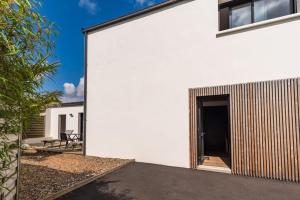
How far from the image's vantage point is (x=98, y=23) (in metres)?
9.07

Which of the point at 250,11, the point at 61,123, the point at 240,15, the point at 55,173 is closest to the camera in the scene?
the point at 55,173

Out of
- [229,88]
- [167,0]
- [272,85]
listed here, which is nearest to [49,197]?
[229,88]

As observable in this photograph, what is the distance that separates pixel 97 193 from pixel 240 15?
691cm

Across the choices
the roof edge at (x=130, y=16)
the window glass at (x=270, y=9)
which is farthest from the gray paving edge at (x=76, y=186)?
the window glass at (x=270, y=9)

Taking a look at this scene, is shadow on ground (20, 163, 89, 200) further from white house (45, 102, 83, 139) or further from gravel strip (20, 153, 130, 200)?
white house (45, 102, 83, 139)

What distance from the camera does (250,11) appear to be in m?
6.50

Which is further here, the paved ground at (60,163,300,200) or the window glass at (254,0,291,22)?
the window glass at (254,0,291,22)

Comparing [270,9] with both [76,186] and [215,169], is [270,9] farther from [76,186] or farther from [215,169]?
[76,186]

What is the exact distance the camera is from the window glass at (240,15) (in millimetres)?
6518

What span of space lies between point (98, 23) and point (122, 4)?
28.0 ft

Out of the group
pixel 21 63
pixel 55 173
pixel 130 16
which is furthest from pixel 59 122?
pixel 21 63

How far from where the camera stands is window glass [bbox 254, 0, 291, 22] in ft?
19.5

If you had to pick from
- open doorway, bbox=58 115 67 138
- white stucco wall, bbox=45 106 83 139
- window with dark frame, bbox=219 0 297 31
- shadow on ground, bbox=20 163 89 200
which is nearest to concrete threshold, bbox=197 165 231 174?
shadow on ground, bbox=20 163 89 200

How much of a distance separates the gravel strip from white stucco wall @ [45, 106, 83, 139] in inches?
317
